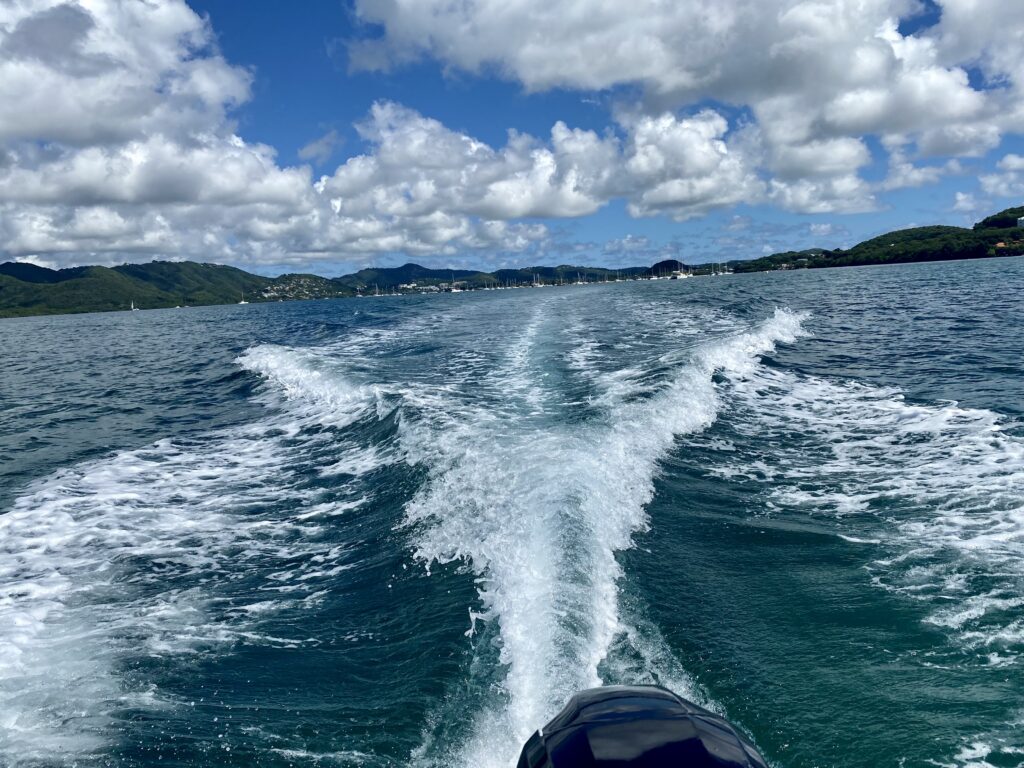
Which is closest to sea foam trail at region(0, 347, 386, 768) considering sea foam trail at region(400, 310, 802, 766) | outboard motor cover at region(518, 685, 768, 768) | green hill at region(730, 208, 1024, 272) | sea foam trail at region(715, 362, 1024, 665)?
sea foam trail at region(400, 310, 802, 766)

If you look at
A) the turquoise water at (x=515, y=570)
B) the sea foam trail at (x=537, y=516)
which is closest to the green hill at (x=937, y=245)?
the turquoise water at (x=515, y=570)

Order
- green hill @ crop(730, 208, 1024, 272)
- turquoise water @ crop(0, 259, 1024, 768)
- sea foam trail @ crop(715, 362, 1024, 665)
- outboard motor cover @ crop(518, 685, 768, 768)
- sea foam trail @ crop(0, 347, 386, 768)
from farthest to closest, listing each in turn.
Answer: green hill @ crop(730, 208, 1024, 272), sea foam trail @ crop(715, 362, 1024, 665), sea foam trail @ crop(0, 347, 386, 768), turquoise water @ crop(0, 259, 1024, 768), outboard motor cover @ crop(518, 685, 768, 768)

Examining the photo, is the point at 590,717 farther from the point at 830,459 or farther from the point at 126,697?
the point at 830,459

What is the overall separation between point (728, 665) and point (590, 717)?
143 inches

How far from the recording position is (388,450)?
1398 centimetres

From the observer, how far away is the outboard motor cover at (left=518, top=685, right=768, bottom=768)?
9.76ft

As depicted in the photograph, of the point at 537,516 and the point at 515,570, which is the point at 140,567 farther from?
the point at 537,516

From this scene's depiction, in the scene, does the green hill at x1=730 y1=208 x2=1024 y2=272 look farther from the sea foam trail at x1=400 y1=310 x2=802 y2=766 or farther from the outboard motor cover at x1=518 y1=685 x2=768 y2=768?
the outboard motor cover at x1=518 y1=685 x2=768 y2=768

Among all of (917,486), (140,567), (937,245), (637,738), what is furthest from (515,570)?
(937,245)

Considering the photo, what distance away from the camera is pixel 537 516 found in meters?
9.39

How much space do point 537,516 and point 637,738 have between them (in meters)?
6.33

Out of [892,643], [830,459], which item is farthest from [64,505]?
[830,459]

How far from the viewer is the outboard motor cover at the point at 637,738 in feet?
9.76

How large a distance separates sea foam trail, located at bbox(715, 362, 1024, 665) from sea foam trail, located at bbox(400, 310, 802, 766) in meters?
2.17
